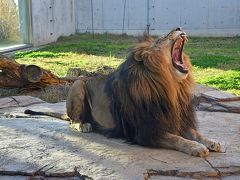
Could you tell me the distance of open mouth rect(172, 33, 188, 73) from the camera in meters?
4.02

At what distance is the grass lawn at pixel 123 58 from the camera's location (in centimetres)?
893

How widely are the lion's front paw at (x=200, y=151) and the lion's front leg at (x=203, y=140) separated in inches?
7.1

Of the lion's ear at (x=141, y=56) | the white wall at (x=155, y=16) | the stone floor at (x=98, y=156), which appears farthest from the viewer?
the white wall at (x=155, y=16)

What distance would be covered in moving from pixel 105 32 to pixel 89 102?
13770 millimetres

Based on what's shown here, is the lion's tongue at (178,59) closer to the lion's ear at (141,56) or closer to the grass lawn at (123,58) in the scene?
the lion's ear at (141,56)

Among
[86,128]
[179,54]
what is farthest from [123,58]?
[179,54]

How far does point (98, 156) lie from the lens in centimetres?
391

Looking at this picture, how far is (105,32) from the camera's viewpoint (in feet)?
60.6

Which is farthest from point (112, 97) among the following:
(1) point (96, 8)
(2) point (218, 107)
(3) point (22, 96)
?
(1) point (96, 8)

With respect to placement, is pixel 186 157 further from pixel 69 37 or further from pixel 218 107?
pixel 69 37

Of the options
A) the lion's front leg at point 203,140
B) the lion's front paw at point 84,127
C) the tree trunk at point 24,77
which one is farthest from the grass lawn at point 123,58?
the lion's front leg at point 203,140

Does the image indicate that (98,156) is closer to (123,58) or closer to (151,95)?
(151,95)

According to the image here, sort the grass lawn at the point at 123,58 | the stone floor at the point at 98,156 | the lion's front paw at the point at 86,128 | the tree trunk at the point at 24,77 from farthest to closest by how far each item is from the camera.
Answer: the grass lawn at the point at 123,58 < the tree trunk at the point at 24,77 < the lion's front paw at the point at 86,128 < the stone floor at the point at 98,156

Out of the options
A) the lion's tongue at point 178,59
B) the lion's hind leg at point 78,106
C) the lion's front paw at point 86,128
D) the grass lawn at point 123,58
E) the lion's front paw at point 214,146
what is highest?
the lion's tongue at point 178,59
